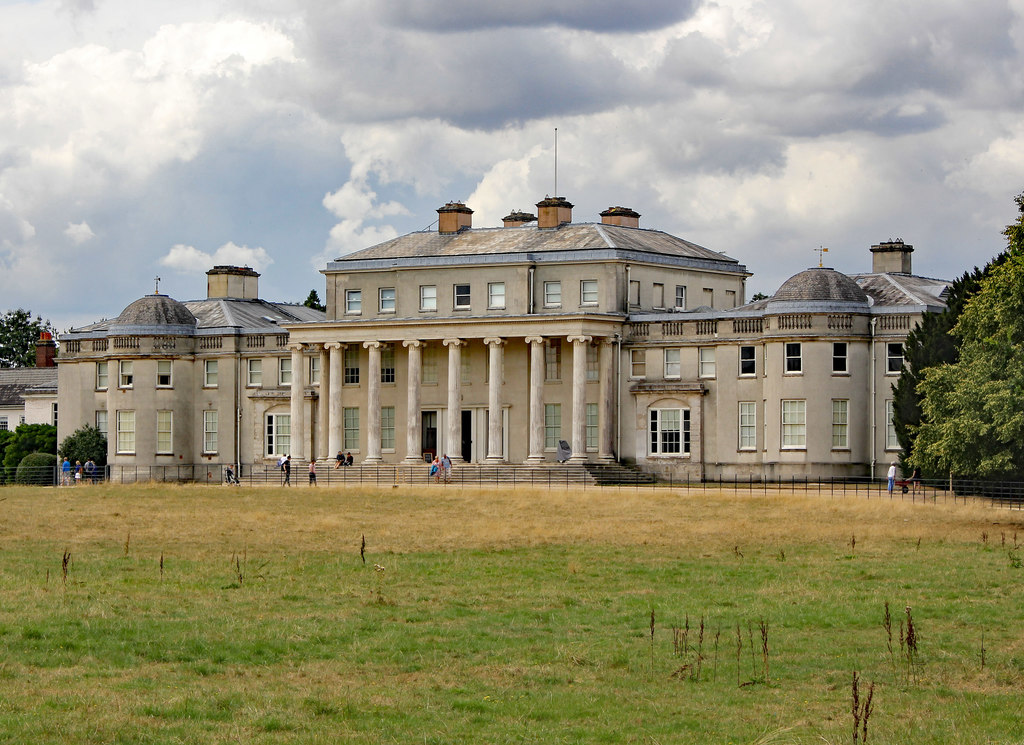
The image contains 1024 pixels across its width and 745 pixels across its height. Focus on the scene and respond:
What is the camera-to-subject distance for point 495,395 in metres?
74.7

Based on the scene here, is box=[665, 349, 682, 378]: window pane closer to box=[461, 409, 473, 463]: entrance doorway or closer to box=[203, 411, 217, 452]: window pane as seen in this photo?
box=[461, 409, 473, 463]: entrance doorway

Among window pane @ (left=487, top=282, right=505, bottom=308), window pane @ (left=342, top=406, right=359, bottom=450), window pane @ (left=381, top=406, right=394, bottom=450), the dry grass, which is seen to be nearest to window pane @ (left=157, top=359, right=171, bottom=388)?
window pane @ (left=342, top=406, right=359, bottom=450)

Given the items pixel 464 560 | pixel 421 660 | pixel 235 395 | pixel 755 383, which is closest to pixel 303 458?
pixel 235 395

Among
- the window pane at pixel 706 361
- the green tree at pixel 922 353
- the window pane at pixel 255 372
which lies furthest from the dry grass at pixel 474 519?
the window pane at pixel 255 372

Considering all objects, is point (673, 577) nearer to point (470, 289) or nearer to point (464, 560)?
point (464, 560)

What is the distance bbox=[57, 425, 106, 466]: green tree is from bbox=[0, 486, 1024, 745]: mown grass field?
42059 millimetres

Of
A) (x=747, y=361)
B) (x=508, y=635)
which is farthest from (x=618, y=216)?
(x=508, y=635)

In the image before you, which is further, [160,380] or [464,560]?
[160,380]

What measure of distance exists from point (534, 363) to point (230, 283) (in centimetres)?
2545

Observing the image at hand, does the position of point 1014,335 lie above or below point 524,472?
above

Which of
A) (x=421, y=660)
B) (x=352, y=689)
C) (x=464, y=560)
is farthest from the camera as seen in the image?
(x=464, y=560)

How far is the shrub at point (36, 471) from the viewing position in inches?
3287

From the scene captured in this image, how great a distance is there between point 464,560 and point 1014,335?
2306cm

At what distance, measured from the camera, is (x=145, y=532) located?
42.0 metres
